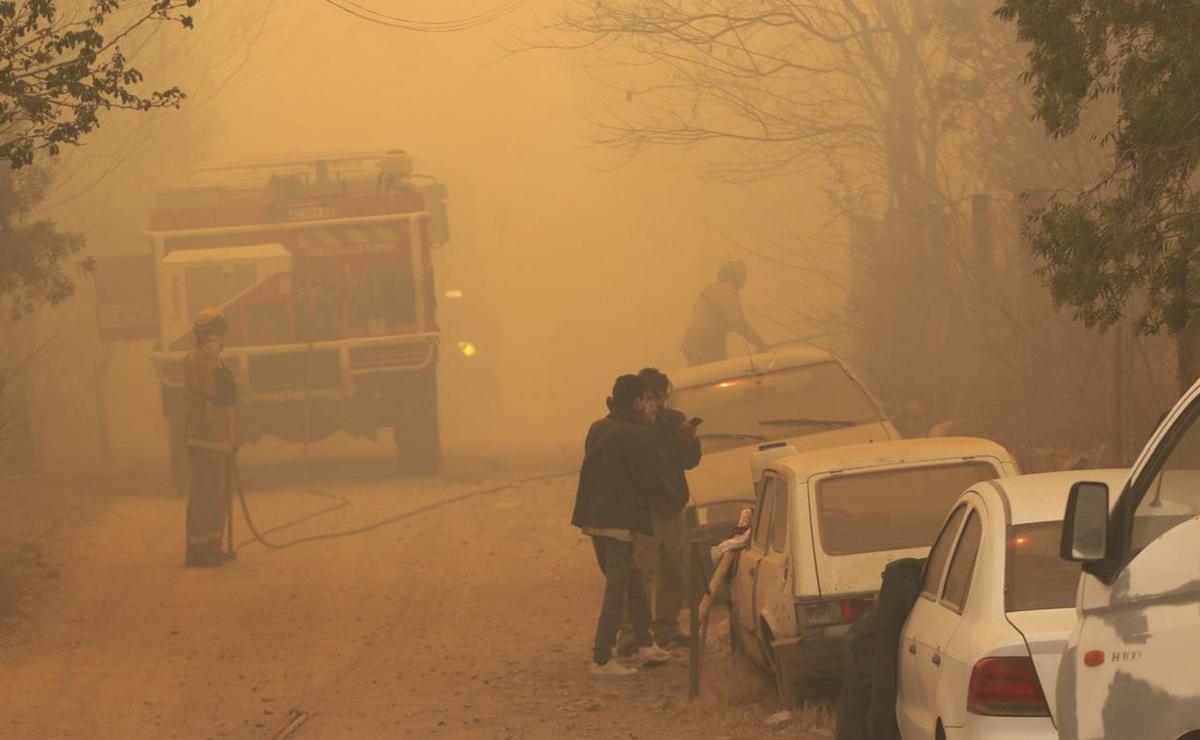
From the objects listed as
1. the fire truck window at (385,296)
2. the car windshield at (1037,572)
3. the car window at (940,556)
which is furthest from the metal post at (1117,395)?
the fire truck window at (385,296)

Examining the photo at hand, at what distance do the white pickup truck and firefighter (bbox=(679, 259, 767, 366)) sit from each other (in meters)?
13.9

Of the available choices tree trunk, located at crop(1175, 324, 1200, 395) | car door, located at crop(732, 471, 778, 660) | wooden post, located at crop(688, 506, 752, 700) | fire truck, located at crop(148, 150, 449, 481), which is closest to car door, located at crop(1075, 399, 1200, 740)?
car door, located at crop(732, 471, 778, 660)

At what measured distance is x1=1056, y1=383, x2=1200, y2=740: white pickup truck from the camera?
368cm

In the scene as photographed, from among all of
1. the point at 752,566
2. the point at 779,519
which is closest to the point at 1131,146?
the point at 779,519

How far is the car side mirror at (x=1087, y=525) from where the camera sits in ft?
13.4

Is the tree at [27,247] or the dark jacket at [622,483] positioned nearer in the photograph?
the dark jacket at [622,483]

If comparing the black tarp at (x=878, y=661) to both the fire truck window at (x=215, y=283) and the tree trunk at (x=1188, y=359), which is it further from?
the fire truck window at (x=215, y=283)

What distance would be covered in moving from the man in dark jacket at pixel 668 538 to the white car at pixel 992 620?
4278mm

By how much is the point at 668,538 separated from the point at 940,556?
4639 millimetres

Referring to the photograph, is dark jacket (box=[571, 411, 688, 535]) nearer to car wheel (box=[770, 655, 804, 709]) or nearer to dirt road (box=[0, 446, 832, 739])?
dirt road (box=[0, 446, 832, 739])

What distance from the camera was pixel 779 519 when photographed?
28.1 feet

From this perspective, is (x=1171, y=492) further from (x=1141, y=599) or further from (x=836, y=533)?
(x=836, y=533)

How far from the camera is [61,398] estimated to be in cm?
2892

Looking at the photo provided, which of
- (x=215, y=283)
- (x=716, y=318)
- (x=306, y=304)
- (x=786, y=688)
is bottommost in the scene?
(x=786, y=688)
